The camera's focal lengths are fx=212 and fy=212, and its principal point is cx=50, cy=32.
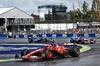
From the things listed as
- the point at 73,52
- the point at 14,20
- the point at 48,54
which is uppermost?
the point at 14,20

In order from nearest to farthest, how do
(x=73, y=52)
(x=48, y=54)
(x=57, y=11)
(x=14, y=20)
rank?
(x=48, y=54) → (x=73, y=52) → (x=14, y=20) → (x=57, y=11)

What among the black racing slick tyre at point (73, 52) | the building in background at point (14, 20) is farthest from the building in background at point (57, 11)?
the black racing slick tyre at point (73, 52)

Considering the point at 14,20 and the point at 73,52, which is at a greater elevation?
the point at 14,20

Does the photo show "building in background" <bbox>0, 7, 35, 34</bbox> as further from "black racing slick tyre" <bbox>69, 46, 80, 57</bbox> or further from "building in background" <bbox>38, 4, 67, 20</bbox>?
"black racing slick tyre" <bbox>69, 46, 80, 57</bbox>

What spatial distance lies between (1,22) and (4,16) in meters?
5.34

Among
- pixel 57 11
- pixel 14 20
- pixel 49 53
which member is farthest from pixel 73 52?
pixel 57 11

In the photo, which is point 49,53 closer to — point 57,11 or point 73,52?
point 73,52

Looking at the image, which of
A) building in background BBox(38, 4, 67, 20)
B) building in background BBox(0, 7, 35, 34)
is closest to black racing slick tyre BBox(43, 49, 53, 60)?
building in background BBox(0, 7, 35, 34)

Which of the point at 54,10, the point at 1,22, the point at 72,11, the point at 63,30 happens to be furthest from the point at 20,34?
A: the point at 72,11

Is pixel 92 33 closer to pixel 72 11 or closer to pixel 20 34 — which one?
pixel 20 34

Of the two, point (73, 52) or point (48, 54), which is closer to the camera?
point (48, 54)

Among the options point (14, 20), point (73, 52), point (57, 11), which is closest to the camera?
point (73, 52)

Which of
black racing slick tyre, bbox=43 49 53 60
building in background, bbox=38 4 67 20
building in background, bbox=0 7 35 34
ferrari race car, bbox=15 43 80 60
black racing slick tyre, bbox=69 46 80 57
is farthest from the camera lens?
building in background, bbox=38 4 67 20

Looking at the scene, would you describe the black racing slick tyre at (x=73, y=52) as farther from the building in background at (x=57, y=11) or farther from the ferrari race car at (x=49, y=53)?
the building in background at (x=57, y=11)
